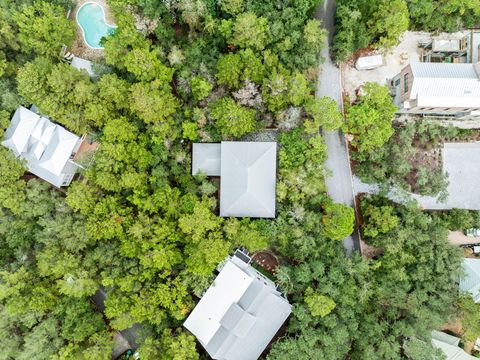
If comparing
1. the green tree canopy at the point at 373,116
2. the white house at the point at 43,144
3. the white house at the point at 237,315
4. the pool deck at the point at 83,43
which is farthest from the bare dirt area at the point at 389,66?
the white house at the point at 43,144

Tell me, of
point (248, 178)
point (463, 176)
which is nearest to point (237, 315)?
point (248, 178)

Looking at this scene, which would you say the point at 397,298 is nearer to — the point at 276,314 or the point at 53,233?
the point at 276,314

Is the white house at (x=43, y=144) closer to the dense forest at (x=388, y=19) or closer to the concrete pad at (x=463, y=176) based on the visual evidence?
the dense forest at (x=388, y=19)

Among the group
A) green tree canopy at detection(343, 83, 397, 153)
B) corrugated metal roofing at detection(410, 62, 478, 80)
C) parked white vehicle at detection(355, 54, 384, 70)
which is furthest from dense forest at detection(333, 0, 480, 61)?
green tree canopy at detection(343, 83, 397, 153)

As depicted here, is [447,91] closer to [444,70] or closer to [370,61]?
[444,70]

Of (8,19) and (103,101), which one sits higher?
(8,19)

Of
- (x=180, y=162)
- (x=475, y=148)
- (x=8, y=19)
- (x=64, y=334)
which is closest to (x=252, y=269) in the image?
(x=180, y=162)
